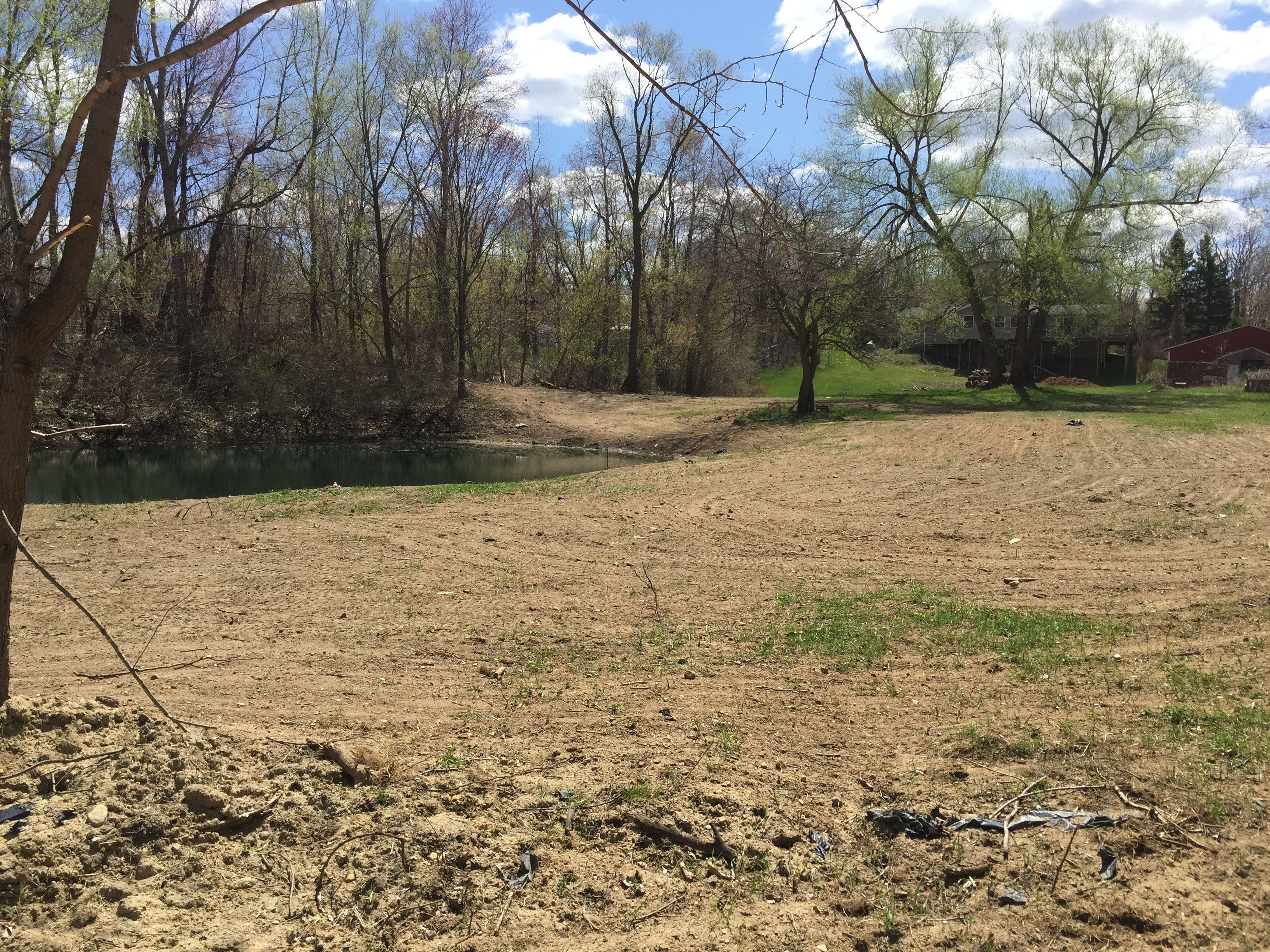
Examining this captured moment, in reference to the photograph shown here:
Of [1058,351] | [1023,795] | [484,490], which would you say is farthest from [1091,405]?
[1058,351]

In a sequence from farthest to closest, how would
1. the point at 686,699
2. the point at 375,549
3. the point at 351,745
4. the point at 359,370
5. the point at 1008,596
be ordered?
1. the point at 359,370
2. the point at 375,549
3. the point at 1008,596
4. the point at 686,699
5. the point at 351,745

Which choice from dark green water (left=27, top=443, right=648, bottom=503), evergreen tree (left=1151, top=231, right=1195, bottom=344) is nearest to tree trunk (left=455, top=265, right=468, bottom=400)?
dark green water (left=27, top=443, right=648, bottom=503)

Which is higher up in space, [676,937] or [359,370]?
[359,370]

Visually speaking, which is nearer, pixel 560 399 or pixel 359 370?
pixel 359 370

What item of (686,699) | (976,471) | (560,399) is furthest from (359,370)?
(686,699)

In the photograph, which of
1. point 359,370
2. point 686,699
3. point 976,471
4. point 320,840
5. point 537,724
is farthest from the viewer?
point 359,370

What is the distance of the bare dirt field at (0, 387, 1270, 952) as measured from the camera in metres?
3.02

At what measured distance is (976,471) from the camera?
44.4 ft

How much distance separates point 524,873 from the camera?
3.22 m

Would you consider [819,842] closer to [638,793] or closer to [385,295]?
[638,793]

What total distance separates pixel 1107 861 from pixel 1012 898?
450mm

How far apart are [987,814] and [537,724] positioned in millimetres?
2220

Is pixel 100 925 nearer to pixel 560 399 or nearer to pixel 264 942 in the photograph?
pixel 264 942

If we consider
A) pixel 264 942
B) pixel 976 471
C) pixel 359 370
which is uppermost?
pixel 359 370
